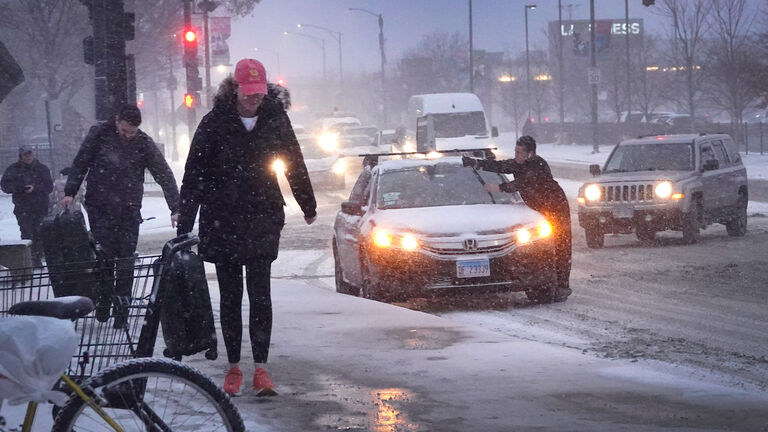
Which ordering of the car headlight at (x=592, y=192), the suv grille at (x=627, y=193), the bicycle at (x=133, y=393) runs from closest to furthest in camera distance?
1. the bicycle at (x=133, y=393)
2. the suv grille at (x=627, y=193)
3. the car headlight at (x=592, y=192)

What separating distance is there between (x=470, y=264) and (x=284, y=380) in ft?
14.9

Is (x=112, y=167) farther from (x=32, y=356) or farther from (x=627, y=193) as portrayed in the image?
(x=627, y=193)

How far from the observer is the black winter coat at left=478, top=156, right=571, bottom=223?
42.6 feet

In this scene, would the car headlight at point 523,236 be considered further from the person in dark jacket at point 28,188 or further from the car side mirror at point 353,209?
the person in dark jacket at point 28,188

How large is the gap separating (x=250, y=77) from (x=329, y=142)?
34.3 meters

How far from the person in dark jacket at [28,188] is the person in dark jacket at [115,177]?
10103 mm

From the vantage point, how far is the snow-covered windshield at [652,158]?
20266 mm

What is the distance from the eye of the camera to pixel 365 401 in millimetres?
7156

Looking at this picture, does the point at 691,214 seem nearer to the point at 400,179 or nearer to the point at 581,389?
the point at 400,179

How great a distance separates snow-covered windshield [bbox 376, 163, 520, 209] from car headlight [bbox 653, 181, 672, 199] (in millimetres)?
5877

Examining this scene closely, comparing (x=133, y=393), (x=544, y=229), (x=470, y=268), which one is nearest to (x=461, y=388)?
(x=133, y=393)

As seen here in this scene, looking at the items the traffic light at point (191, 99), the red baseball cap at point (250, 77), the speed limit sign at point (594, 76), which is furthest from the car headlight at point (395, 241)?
the speed limit sign at point (594, 76)

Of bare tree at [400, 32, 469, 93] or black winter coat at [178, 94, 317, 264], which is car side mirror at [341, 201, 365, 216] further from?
bare tree at [400, 32, 469, 93]

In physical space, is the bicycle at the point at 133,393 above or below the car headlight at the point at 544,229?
above
